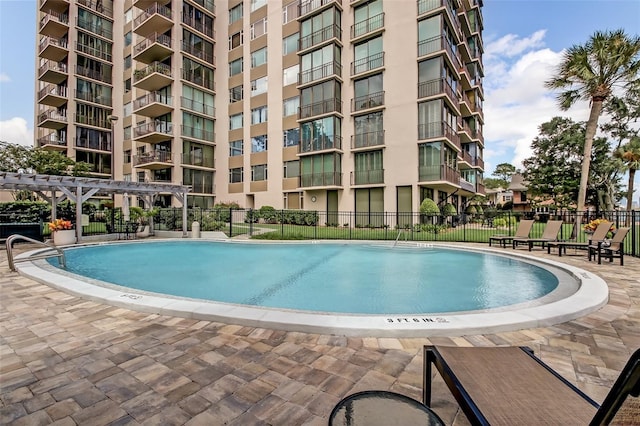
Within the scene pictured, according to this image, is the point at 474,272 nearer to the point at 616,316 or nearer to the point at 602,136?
the point at 616,316

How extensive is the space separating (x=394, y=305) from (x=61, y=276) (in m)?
6.97

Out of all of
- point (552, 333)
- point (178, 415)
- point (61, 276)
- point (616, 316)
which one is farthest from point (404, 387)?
point (61, 276)

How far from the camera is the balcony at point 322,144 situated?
23164mm

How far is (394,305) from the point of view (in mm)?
6355

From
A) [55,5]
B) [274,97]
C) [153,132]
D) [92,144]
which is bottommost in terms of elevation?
[153,132]

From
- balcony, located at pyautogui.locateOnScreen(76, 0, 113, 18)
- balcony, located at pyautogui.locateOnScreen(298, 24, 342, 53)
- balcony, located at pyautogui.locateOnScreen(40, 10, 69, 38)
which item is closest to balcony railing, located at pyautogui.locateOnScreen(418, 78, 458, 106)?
balcony, located at pyautogui.locateOnScreen(298, 24, 342, 53)

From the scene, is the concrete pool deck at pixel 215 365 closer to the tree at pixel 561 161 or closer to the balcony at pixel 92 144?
the tree at pixel 561 161

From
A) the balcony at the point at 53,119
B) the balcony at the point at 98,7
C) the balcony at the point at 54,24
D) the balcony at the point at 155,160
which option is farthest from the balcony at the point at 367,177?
the balcony at the point at 54,24

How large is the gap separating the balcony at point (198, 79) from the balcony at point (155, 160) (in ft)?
Result: 24.1

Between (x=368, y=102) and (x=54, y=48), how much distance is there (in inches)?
1344

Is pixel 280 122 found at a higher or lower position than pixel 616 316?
higher

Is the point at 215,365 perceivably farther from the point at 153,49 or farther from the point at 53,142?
the point at 53,142

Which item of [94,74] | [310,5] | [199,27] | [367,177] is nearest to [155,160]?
[199,27]

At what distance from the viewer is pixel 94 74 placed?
1332 inches
